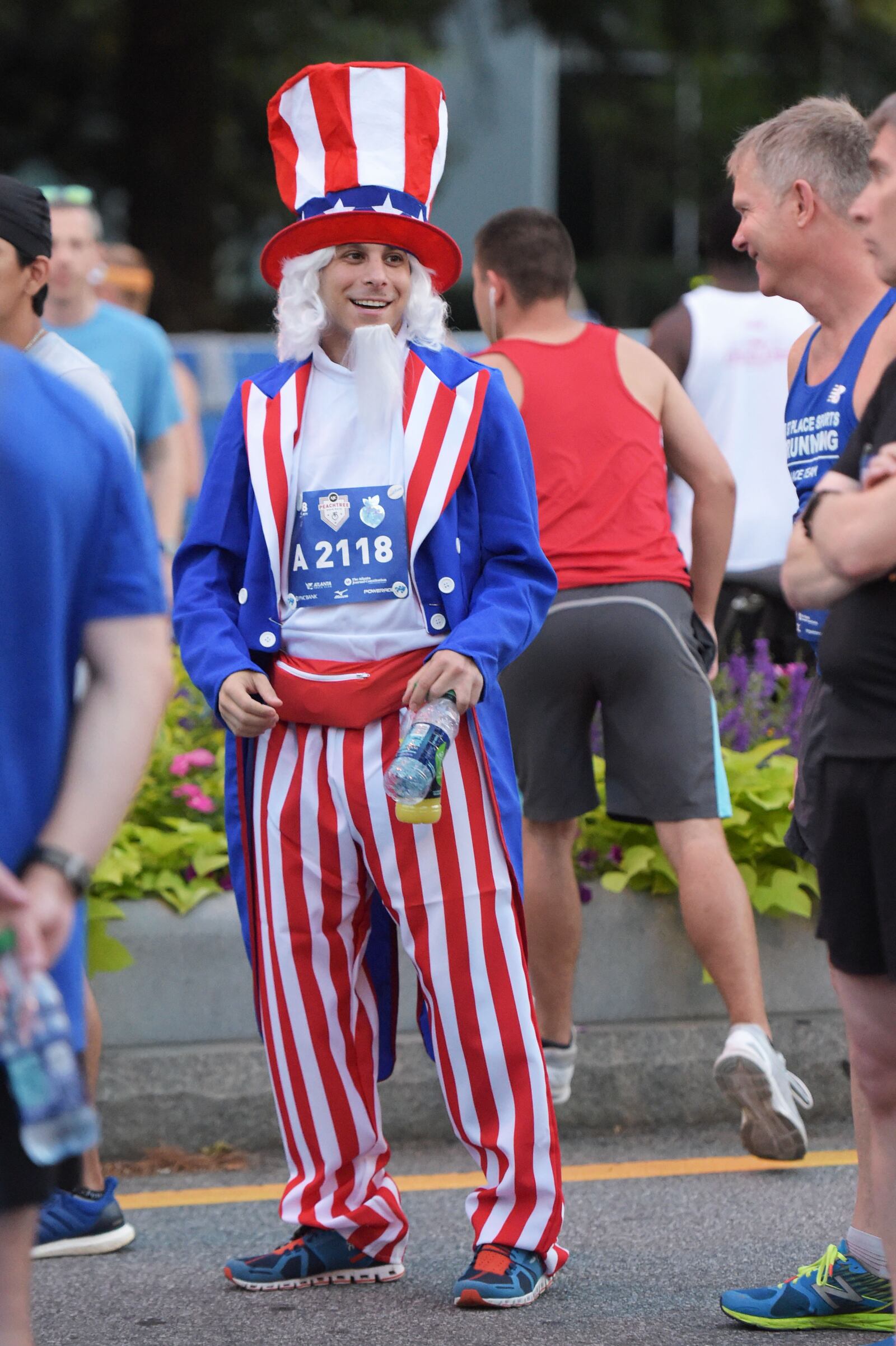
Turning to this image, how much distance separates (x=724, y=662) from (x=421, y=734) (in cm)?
301

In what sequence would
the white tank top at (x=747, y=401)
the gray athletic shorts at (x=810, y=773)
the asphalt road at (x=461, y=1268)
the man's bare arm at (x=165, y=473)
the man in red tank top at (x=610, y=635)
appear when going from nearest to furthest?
1. the gray athletic shorts at (x=810, y=773)
2. the asphalt road at (x=461, y=1268)
3. the man in red tank top at (x=610, y=635)
4. the white tank top at (x=747, y=401)
5. the man's bare arm at (x=165, y=473)

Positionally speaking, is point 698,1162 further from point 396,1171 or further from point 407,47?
point 407,47

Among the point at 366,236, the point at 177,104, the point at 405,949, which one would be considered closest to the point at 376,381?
the point at 366,236

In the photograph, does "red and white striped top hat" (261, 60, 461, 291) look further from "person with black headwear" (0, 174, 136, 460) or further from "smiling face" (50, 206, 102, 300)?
"smiling face" (50, 206, 102, 300)

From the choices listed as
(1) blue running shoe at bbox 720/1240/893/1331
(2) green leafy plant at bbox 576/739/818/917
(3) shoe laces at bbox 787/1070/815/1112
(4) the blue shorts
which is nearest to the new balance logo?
(1) blue running shoe at bbox 720/1240/893/1331

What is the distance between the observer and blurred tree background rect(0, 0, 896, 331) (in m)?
17.7

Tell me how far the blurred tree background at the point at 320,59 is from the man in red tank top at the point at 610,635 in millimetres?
12855

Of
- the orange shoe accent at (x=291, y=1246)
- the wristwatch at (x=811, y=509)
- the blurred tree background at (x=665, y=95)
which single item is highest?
the blurred tree background at (x=665, y=95)

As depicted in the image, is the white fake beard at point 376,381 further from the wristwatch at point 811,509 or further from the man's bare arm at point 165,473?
the man's bare arm at point 165,473

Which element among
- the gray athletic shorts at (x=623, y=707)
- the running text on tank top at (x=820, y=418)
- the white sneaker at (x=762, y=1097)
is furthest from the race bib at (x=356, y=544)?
the white sneaker at (x=762, y=1097)

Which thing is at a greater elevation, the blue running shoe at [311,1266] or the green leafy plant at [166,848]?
the green leafy plant at [166,848]

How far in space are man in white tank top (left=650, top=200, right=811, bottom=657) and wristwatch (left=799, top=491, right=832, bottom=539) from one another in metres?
3.26

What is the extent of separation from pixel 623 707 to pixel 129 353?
112 inches

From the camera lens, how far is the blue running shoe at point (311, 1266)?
3.75 meters
